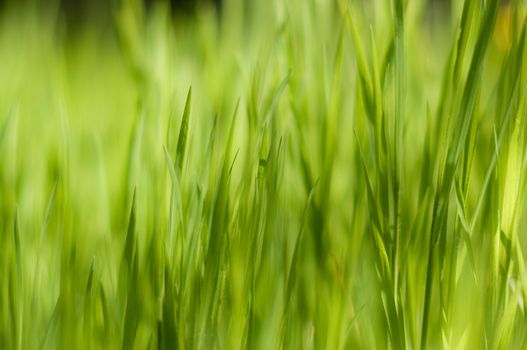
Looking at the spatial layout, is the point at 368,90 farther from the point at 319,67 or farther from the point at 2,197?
the point at 2,197

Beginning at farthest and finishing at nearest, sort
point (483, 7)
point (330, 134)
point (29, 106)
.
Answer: point (29, 106) < point (330, 134) < point (483, 7)

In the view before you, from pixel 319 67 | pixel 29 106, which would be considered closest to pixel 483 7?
pixel 319 67

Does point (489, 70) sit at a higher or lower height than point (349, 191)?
higher

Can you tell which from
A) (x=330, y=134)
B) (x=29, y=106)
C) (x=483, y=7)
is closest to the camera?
(x=483, y=7)

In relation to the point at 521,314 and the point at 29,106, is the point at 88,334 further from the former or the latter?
the point at 29,106

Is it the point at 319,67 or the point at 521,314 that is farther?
the point at 319,67

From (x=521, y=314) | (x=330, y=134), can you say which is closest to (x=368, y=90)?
(x=330, y=134)

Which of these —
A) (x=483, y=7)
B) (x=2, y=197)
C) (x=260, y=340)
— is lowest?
(x=260, y=340)
